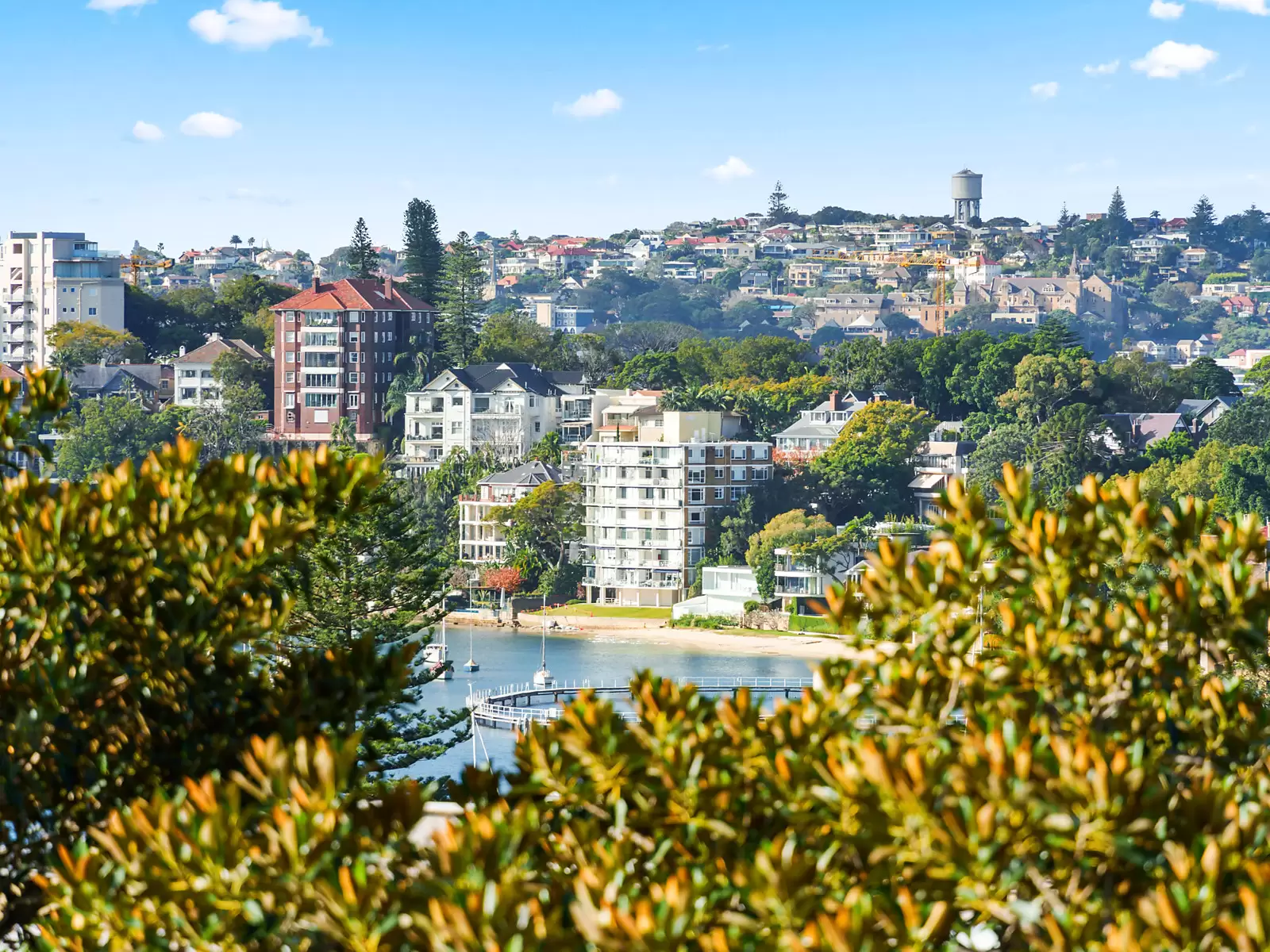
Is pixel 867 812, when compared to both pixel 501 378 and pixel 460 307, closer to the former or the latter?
pixel 501 378

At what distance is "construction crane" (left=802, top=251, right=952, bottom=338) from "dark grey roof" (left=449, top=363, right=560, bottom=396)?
7503cm

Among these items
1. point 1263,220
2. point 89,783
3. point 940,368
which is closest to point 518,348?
point 940,368

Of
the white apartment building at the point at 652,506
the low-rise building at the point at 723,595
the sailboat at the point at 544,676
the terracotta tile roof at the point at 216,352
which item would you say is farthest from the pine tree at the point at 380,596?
the terracotta tile roof at the point at 216,352

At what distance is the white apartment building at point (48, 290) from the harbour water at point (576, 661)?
114 feet

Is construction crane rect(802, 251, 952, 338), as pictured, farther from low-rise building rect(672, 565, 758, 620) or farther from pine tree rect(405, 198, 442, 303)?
low-rise building rect(672, 565, 758, 620)

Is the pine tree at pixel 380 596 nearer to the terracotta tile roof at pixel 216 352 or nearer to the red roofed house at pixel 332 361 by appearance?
the red roofed house at pixel 332 361

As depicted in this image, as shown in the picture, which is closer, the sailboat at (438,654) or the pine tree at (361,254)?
the sailboat at (438,654)

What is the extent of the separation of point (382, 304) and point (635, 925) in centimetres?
7044

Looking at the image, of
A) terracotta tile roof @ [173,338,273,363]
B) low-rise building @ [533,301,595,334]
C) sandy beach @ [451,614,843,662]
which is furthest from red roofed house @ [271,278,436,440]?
low-rise building @ [533,301,595,334]

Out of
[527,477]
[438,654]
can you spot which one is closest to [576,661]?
[438,654]

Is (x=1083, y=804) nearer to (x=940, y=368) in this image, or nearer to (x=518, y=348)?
(x=940, y=368)

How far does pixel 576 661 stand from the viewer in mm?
50625

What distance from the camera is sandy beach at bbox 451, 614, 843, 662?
2039 inches

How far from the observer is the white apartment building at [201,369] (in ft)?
251
